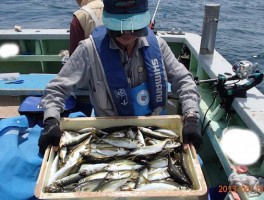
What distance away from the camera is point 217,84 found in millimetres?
3068

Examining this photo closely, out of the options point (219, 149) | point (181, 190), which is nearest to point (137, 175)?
point (181, 190)

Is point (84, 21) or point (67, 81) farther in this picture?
point (84, 21)

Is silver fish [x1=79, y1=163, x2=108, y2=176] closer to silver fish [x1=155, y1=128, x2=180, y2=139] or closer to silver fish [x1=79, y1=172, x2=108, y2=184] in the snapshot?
silver fish [x1=79, y1=172, x2=108, y2=184]

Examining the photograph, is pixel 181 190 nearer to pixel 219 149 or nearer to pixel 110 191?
pixel 110 191

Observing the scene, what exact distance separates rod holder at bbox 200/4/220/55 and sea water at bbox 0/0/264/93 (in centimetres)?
473

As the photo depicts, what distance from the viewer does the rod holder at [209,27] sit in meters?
3.65

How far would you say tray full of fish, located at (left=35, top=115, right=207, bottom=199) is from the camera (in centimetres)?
188

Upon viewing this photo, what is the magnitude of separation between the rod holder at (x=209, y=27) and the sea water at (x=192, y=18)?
4732 millimetres

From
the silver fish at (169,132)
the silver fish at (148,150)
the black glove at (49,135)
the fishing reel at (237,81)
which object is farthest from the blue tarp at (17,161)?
the fishing reel at (237,81)

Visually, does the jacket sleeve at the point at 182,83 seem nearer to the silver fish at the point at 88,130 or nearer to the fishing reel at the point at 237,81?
→ the fishing reel at the point at 237,81

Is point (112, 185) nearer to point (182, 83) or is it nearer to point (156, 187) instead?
point (156, 187)

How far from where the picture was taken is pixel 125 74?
2684mm

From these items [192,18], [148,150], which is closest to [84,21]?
[148,150]

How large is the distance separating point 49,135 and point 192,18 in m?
12.6
